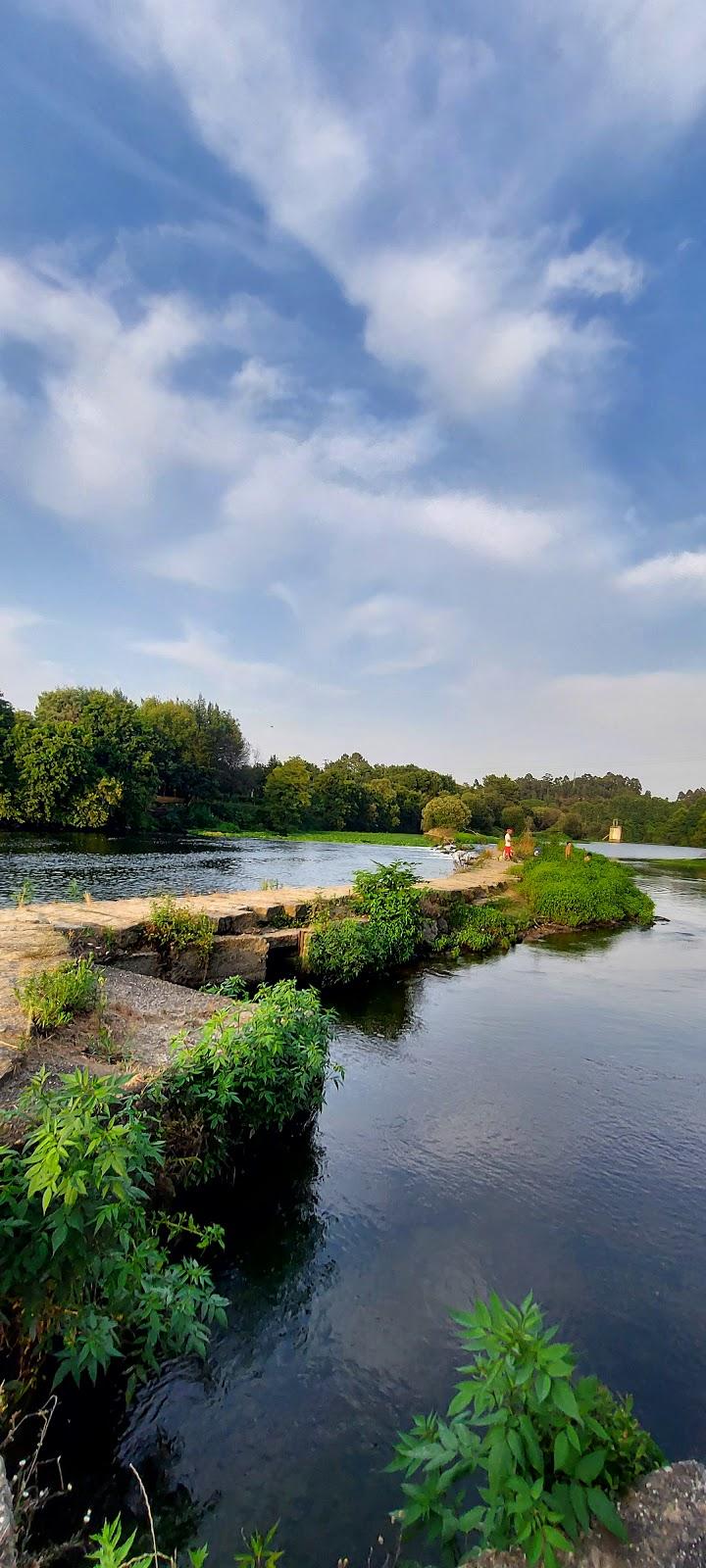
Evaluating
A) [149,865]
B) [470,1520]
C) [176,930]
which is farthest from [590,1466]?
[149,865]

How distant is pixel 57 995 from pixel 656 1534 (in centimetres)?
526

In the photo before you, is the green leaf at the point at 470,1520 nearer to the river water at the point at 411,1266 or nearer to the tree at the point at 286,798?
the river water at the point at 411,1266

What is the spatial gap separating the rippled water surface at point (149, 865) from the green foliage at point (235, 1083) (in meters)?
11.9

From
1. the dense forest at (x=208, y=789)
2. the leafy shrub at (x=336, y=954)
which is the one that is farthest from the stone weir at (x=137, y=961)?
the dense forest at (x=208, y=789)

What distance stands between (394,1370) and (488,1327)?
2.43 metres

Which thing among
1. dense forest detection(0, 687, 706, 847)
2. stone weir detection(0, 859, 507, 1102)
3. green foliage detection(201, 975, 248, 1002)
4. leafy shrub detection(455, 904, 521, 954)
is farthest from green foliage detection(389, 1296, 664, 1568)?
dense forest detection(0, 687, 706, 847)

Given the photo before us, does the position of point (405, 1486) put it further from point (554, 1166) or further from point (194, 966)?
point (194, 966)

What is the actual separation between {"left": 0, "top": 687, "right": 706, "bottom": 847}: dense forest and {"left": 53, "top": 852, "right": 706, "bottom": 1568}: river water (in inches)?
1725

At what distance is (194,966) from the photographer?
1016 cm

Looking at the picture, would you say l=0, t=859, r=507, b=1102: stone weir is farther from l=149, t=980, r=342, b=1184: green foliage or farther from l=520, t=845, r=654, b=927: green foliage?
l=520, t=845, r=654, b=927: green foliage

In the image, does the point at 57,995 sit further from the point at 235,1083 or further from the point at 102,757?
the point at 102,757

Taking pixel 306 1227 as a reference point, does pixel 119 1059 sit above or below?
above

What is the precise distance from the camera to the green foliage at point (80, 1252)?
3.06 meters

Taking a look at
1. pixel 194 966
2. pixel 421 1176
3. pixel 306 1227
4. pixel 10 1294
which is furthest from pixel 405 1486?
pixel 194 966
